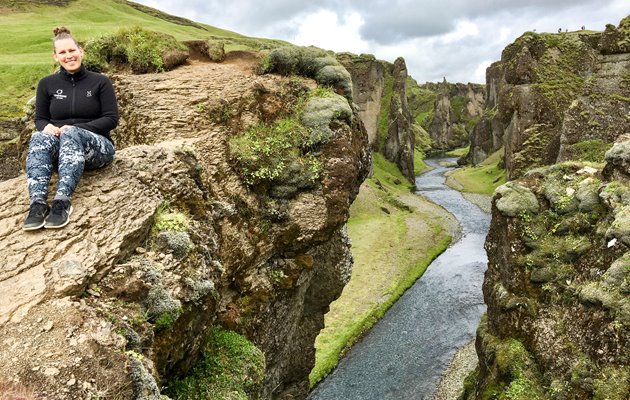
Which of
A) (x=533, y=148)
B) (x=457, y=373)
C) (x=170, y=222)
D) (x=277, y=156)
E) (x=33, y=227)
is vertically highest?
(x=277, y=156)

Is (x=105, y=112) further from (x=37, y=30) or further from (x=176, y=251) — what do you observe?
(x=37, y=30)

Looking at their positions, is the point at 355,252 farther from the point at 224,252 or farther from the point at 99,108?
the point at 99,108

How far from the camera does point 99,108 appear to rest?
400 inches

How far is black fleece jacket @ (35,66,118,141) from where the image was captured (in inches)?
388

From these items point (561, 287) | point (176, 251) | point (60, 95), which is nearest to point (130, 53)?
point (60, 95)

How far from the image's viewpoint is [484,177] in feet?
371

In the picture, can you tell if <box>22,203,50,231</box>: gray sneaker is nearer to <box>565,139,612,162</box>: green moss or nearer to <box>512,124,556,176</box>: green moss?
<box>565,139,612,162</box>: green moss

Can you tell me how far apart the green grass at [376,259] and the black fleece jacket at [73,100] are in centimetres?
2901

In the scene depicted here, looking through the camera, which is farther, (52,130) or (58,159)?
(58,159)

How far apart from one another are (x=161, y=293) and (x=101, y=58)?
43.2ft

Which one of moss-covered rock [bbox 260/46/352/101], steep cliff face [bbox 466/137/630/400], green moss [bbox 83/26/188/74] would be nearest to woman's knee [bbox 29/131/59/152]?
green moss [bbox 83/26/188/74]

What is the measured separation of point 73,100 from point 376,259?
47970 millimetres

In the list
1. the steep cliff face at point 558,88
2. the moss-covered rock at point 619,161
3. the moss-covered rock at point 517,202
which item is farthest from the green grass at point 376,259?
the moss-covered rock at point 619,161

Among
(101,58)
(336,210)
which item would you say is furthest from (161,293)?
(101,58)
